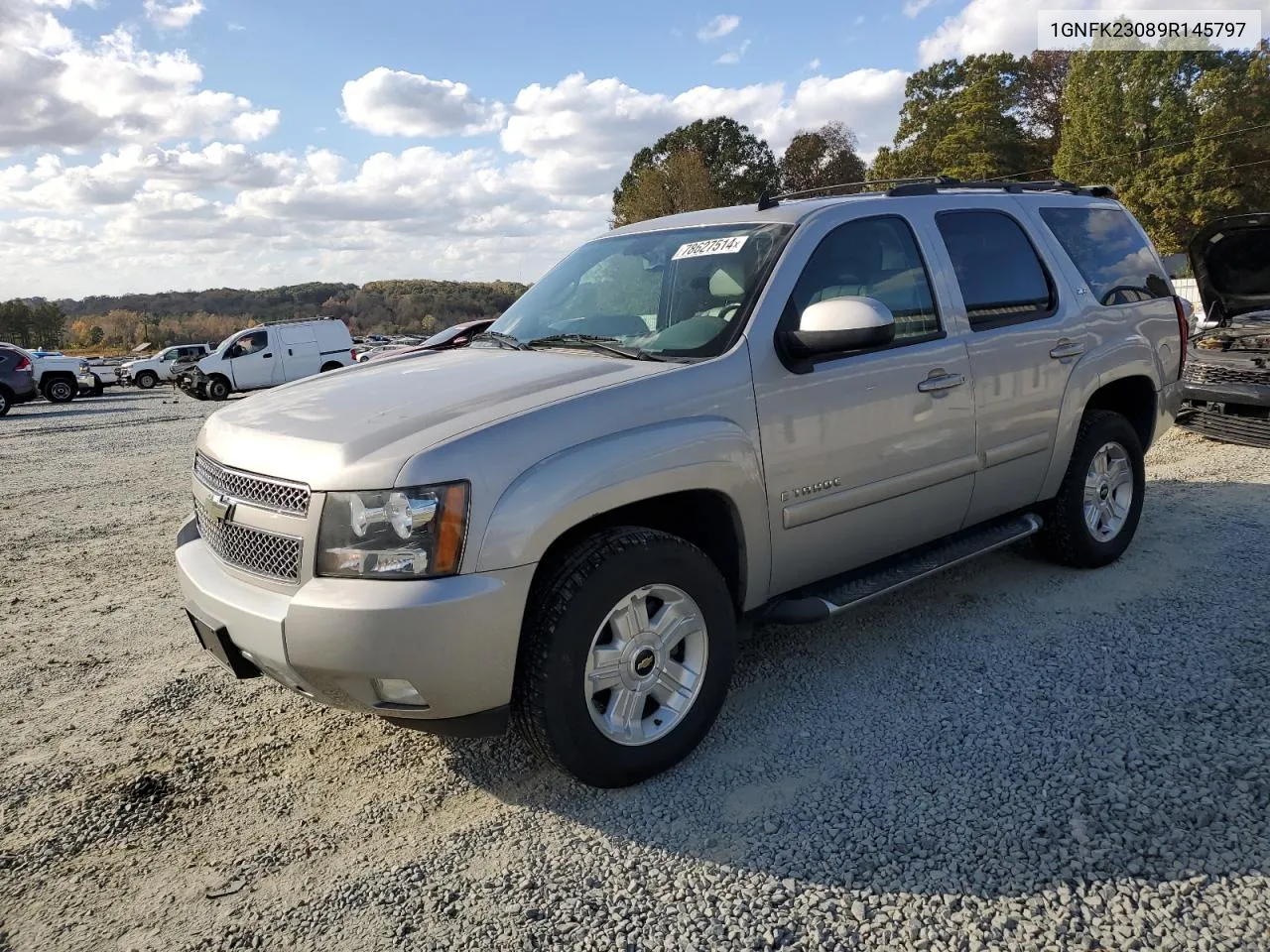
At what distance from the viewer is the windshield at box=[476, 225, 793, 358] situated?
3.37 meters

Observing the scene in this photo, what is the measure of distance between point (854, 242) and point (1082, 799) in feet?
7.33

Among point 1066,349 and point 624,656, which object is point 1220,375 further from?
point 624,656

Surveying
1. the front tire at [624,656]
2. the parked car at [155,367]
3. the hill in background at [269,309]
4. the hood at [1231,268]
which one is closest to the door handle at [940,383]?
the front tire at [624,656]

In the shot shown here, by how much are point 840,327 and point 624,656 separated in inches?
54.7

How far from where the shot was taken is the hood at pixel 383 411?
2.65 meters

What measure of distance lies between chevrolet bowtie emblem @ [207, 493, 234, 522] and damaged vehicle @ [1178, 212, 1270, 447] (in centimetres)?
800

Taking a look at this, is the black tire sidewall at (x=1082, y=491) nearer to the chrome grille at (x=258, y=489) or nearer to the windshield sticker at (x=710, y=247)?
the windshield sticker at (x=710, y=247)

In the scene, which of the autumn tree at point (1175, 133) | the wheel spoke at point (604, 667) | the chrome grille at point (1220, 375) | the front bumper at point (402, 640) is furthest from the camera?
the autumn tree at point (1175, 133)

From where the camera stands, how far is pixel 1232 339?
796 centimetres

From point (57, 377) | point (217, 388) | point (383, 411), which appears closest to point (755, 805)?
point (383, 411)

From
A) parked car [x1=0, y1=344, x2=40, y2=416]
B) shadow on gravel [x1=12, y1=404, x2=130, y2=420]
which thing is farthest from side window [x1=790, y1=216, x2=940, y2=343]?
parked car [x1=0, y1=344, x2=40, y2=416]

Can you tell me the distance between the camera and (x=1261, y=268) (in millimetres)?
8328

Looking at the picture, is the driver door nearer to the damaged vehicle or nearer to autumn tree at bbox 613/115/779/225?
the damaged vehicle

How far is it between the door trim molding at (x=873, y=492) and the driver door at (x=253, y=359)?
2322cm
